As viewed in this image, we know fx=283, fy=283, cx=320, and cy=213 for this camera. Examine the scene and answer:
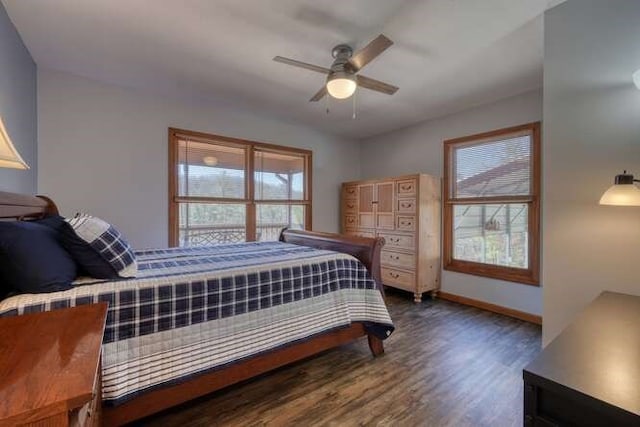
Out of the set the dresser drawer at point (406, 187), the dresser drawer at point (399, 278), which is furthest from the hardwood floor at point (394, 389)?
the dresser drawer at point (406, 187)

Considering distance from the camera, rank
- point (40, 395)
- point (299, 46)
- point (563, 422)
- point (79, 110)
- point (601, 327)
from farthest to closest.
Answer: point (79, 110), point (299, 46), point (601, 327), point (563, 422), point (40, 395)

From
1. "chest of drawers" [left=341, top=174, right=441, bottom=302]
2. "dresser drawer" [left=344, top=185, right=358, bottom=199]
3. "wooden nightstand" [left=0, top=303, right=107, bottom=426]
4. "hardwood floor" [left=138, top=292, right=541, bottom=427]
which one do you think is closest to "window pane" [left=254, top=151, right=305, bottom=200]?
"dresser drawer" [left=344, top=185, right=358, bottom=199]

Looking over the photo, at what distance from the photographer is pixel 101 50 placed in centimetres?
244

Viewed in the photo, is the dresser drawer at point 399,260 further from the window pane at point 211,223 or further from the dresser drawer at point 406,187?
the window pane at point 211,223

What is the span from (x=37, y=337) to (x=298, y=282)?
52.9 inches

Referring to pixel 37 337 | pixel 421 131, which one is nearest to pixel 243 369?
pixel 37 337

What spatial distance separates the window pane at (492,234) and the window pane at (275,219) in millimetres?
2365

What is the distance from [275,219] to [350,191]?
53.7 inches


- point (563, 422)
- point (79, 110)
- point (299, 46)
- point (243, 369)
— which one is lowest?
point (243, 369)

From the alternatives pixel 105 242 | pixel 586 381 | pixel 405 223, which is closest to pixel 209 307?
pixel 105 242

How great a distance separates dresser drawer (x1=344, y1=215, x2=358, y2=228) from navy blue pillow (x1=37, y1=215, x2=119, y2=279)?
3.62 m

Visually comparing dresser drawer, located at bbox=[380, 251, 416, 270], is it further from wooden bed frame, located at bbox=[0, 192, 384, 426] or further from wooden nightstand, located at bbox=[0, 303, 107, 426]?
wooden nightstand, located at bbox=[0, 303, 107, 426]

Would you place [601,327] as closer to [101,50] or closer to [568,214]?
[568,214]

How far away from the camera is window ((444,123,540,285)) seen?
10.5 ft
